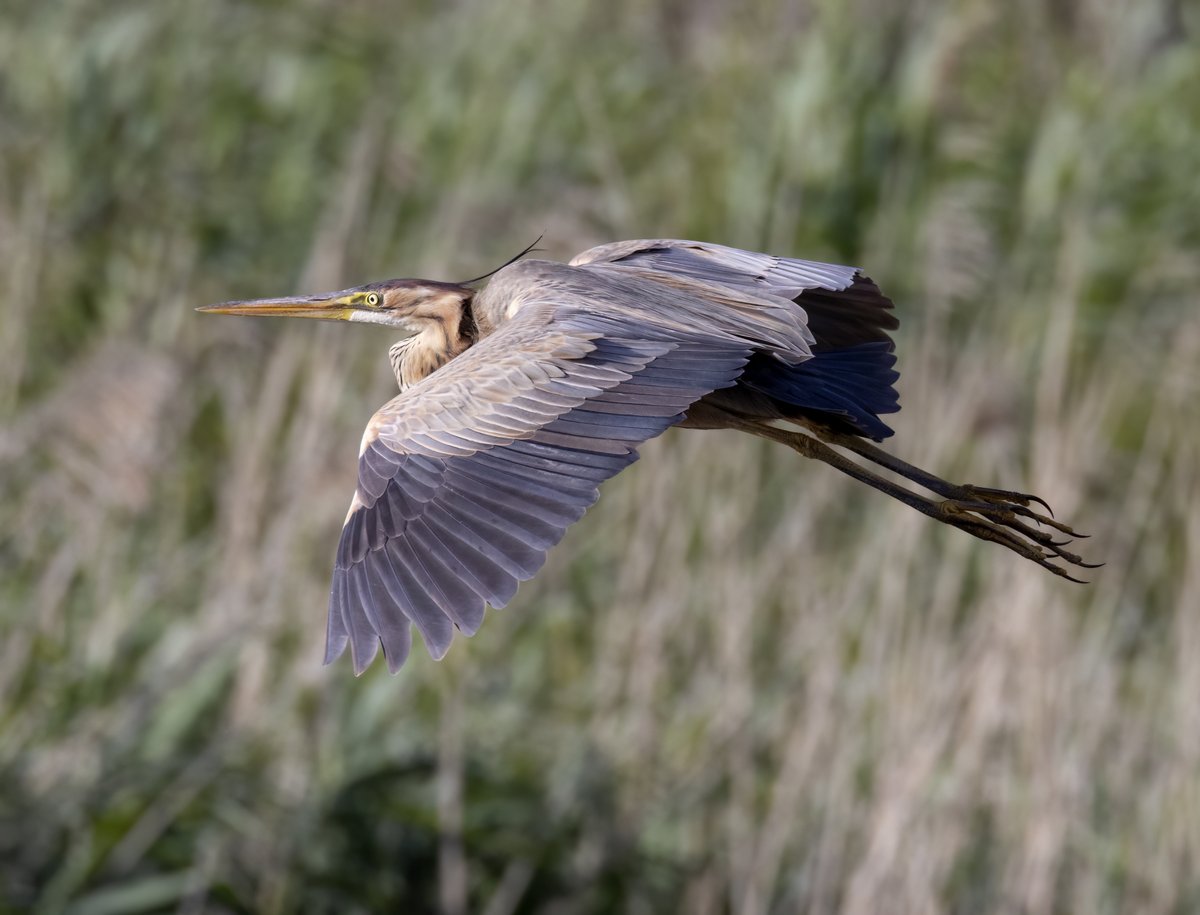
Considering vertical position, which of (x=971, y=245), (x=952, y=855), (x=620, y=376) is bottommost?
(x=952, y=855)

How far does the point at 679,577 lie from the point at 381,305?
1510mm

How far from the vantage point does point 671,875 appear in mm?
5484

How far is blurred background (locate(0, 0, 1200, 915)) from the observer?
5129mm

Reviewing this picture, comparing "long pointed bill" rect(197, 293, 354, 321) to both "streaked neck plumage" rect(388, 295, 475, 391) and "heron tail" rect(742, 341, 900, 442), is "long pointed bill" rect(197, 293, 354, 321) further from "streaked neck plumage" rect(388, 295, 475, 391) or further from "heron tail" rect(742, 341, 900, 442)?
"heron tail" rect(742, 341, 900, 442)

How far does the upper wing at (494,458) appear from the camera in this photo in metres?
3.12

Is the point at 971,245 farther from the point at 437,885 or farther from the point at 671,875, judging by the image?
the point at 437,885

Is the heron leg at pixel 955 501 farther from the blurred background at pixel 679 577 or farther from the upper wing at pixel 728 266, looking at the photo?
the blurred background at pixel 679 577

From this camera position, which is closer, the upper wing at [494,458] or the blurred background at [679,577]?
the upper wing at [494,458]

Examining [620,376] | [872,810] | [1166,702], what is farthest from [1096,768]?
[620,376]

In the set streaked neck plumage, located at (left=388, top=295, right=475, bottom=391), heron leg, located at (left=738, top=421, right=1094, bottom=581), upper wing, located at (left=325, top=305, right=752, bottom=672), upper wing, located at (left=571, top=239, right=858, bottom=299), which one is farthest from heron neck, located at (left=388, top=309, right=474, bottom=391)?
heron leg, located at (left=738, top=421, right=1094, bottom=581)

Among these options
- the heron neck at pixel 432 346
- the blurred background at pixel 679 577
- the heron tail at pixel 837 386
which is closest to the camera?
the heron tail at pixel 837 386

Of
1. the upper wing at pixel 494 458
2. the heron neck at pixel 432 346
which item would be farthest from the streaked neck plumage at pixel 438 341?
the upper wing at pixel 494 458

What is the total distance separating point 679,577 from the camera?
17.9 feet

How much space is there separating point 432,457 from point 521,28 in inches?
156
